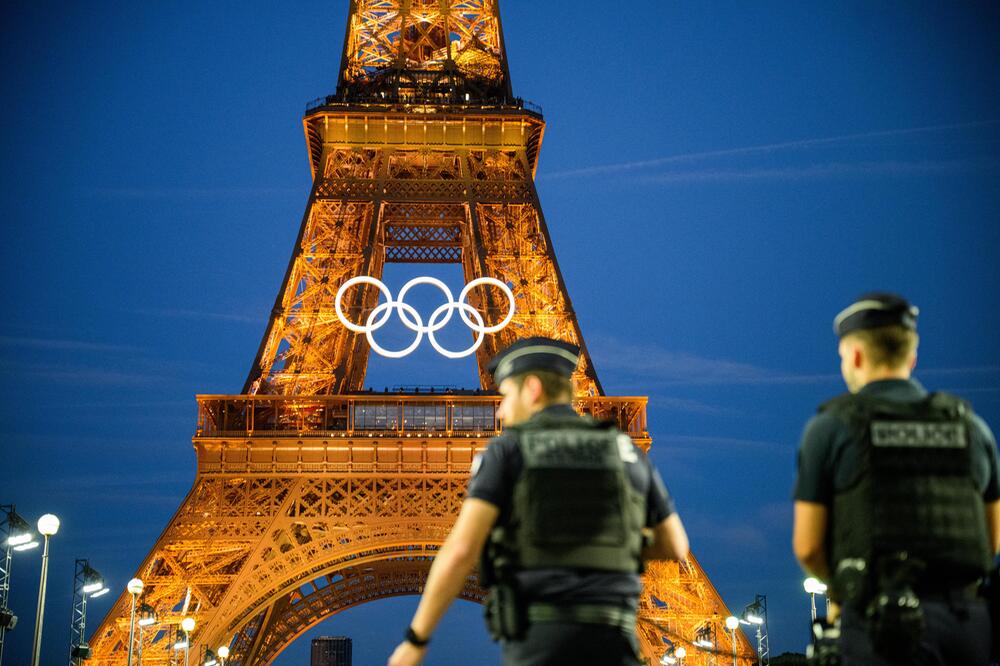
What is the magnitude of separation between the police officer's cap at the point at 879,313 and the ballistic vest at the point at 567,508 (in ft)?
3.93

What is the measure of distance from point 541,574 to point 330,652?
94.7 metres

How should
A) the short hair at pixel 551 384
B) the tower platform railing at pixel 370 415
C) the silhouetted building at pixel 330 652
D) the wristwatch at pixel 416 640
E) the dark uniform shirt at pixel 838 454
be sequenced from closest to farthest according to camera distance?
the dark uniform shirt at pixel 838 454
the wristwatch at pixel 416 640
the short hair at pixel 551 384
the tower platform railing at pixel 370 415
the silhouetted building at pixel 330 652

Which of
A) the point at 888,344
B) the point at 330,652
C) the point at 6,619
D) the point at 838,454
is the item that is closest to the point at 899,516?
the point at 838,454

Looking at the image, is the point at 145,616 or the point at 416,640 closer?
the point at 416,640

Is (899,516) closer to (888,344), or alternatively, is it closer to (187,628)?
(888,344)

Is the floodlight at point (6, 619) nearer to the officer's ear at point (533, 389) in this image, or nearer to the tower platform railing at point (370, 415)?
the tower platform railing at point (370, 415)

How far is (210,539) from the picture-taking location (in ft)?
110

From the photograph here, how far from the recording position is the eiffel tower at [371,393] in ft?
112

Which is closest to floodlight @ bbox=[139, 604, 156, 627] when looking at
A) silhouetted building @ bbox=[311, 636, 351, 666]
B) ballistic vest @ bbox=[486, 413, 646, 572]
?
ballistic vest @ bbox=[486, 413, 646, 572]

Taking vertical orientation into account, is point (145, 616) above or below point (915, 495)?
above

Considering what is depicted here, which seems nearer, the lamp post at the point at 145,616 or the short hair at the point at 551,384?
the short hair at the point at 551,384

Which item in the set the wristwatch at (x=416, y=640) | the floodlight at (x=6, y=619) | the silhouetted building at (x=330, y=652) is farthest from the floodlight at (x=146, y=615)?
the silhouetted building at (x=330, y=652)

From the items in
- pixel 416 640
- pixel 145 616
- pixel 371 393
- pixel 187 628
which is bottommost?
pixel 416 640

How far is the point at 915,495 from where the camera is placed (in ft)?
17.0
